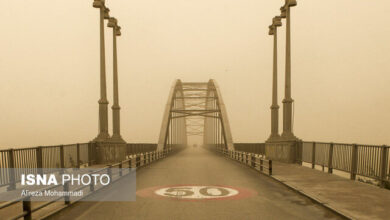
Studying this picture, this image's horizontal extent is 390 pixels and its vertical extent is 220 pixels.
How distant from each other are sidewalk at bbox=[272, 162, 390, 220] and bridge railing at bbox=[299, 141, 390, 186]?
523 mm

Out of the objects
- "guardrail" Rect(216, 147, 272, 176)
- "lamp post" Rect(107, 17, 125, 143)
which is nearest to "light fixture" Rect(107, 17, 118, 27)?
"lamp post" Rect(107, 17, 125, 143)

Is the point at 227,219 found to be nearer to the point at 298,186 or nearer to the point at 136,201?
the point at 136,201

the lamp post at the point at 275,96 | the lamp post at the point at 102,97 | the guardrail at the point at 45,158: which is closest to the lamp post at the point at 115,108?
the lamp post at the point at 102,97

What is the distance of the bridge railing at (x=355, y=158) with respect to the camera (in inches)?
412

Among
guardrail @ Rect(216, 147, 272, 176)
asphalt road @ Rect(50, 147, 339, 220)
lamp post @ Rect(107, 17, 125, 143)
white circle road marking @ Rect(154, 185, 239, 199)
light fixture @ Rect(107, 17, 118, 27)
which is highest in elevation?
light fixture @ Rect(107, 17, 118, 27)

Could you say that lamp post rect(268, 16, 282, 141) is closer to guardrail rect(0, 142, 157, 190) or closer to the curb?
the curb

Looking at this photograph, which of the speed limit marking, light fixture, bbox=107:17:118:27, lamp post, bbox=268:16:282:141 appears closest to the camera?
the speed limit marking

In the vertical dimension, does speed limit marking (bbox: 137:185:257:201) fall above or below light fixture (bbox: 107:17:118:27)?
below

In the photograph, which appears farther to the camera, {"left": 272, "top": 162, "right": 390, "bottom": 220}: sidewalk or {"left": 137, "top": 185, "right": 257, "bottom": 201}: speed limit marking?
{"left": 137, "top": 185, "right": 257, "bottom": 201}: speed limit marking

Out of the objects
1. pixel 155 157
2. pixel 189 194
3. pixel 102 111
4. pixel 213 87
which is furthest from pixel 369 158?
pixel 213 87

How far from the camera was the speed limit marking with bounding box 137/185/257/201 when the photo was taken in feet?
Answer: 31.3

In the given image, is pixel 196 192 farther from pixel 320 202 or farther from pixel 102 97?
pixel 102 97

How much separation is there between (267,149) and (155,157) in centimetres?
939

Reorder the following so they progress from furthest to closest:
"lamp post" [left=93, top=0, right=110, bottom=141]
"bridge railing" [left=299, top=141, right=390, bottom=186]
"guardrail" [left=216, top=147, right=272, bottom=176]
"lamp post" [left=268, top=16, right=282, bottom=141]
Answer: "lamp post" [left=268, top=16, right=282, bottom=141] → "lamp post" [left=93, top=0, right=110, bottom=141] → "guardrail" [left=216, top=147, right=272, bottom=176] → "bridge railing" [left=299, top=141, right=390, bottom=186]
